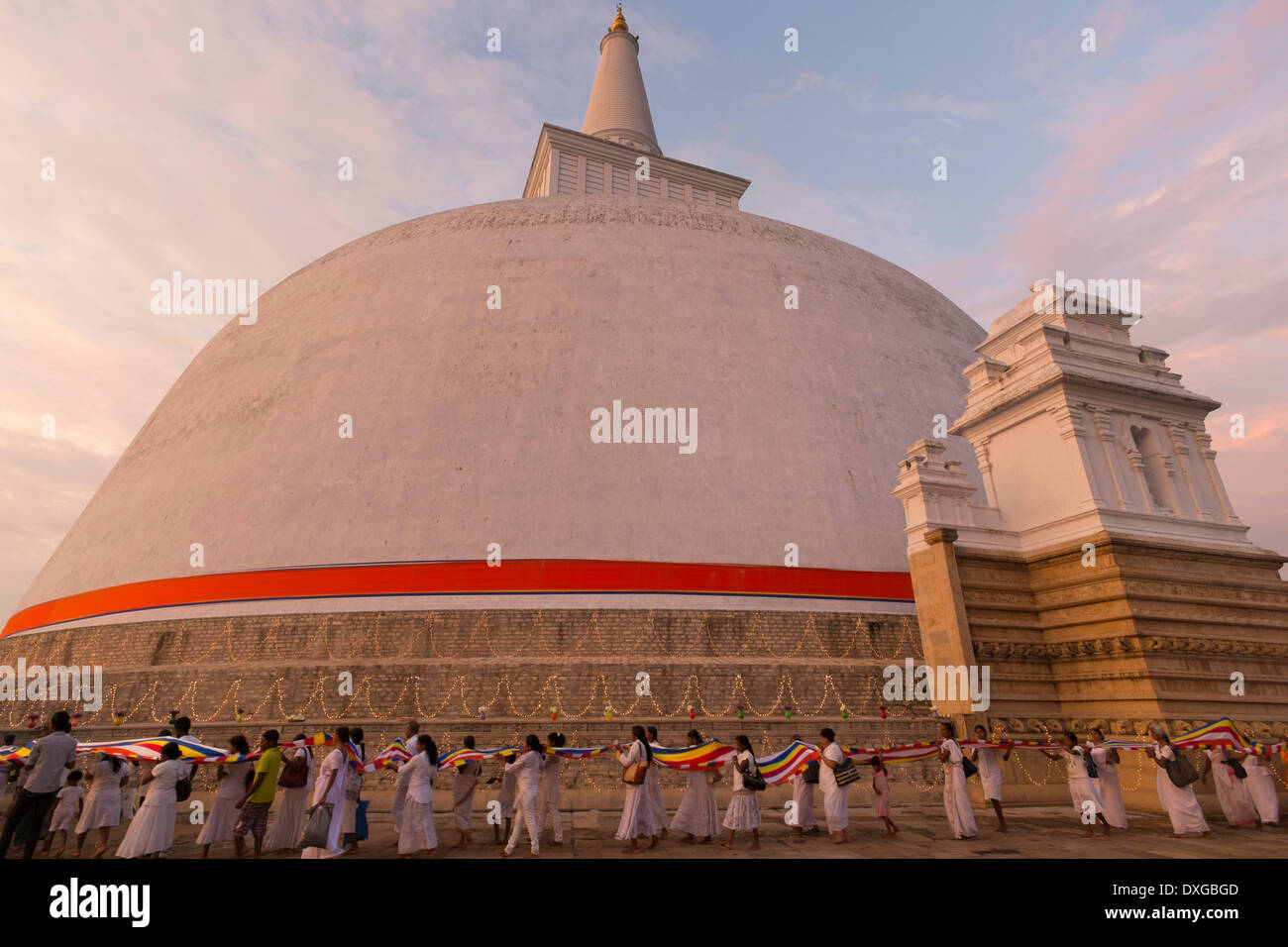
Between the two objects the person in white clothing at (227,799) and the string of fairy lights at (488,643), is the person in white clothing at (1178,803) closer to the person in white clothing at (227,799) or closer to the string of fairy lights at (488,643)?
the string of fairy lights at (488,643)

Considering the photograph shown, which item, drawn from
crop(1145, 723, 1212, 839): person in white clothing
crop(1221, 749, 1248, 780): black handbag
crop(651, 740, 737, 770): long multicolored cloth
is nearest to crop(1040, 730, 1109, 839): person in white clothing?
crop(1145, 723, 1212, 839): person in white clothing

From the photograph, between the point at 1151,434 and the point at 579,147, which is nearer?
the point at 1151,434

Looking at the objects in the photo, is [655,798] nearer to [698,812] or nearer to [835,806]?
[698,812]

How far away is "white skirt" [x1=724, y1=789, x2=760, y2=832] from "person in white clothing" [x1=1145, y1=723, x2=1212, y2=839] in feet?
16.3

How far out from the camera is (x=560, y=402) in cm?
1590

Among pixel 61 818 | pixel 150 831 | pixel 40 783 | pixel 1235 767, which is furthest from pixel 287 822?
pixel 1235 767

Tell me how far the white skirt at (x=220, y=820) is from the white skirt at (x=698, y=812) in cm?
504

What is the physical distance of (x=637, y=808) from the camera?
24.3 feet

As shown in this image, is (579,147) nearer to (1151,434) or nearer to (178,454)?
→ (178,454)

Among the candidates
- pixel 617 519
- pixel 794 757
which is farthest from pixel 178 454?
pixel 794 757

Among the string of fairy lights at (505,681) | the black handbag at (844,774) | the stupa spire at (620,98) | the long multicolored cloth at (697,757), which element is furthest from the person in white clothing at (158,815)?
the stupa spire at (620,98)

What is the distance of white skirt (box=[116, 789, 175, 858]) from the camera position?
6402 mm
